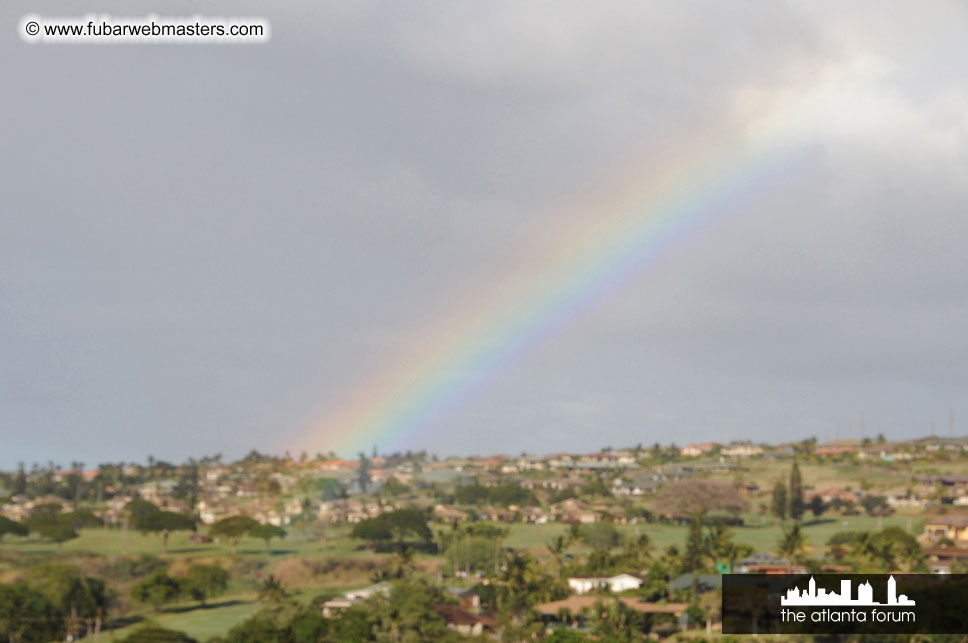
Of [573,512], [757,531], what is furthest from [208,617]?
[573,512]

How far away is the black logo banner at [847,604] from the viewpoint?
5934 centimetres

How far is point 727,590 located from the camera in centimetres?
7500

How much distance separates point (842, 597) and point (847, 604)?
2.20 m

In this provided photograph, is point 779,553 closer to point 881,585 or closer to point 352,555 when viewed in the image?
point 881,585

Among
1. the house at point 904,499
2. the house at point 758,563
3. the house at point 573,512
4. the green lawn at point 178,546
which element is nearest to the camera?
the house at point 758,563

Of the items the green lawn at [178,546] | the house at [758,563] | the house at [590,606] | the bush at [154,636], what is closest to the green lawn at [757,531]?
the house at [758,563]

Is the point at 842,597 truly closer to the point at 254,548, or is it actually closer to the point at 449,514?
the point at 254,548

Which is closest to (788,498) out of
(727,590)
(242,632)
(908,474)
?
(908,474)

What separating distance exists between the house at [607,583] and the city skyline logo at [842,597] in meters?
20.2

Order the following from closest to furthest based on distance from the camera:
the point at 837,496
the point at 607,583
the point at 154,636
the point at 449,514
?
the point at 154,636 → the point at 607,583 → the point at 449,514 → the point at 837,496

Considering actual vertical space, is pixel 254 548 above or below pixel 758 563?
below

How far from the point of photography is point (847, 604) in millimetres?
62031

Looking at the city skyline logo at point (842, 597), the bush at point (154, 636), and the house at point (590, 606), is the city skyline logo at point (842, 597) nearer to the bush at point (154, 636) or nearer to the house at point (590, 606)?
the house at point (590, 606)

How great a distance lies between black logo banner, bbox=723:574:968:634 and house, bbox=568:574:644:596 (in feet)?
40.5
